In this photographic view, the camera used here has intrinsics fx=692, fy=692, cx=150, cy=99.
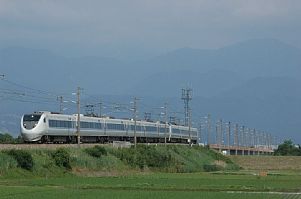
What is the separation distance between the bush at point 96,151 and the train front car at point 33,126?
17.4 feet

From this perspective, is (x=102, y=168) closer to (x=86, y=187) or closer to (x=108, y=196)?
(x=86, y=187)

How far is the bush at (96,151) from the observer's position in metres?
72.4

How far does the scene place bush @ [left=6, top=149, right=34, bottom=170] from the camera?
58487mm

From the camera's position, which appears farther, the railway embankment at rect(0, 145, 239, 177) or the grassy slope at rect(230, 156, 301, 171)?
the grassy slope at rect(230, 156, 301, 171)

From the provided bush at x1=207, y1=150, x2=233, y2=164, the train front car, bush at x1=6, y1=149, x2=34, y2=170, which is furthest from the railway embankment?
the train front car

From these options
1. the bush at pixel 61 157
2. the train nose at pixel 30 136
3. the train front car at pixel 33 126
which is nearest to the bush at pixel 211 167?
the train nose at pixel 30 136

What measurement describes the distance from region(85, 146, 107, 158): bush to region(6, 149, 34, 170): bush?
12.9 metres

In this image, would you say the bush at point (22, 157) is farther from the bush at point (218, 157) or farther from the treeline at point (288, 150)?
the treeline at point (288, 150)

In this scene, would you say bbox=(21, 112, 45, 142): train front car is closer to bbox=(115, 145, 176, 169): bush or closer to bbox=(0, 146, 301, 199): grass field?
bbox=(0, 146, 301, 199): grass field

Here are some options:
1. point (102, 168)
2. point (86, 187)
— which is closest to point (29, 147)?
point (102, 168)

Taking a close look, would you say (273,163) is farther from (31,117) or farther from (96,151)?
(31,117)

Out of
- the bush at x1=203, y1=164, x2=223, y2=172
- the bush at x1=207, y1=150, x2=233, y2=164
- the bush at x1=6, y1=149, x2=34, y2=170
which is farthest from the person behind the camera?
the bush at x1=207, y1=150, x2=233, y2=164

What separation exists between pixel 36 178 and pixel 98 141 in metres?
30.8

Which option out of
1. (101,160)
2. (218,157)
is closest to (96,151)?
(101,160)
